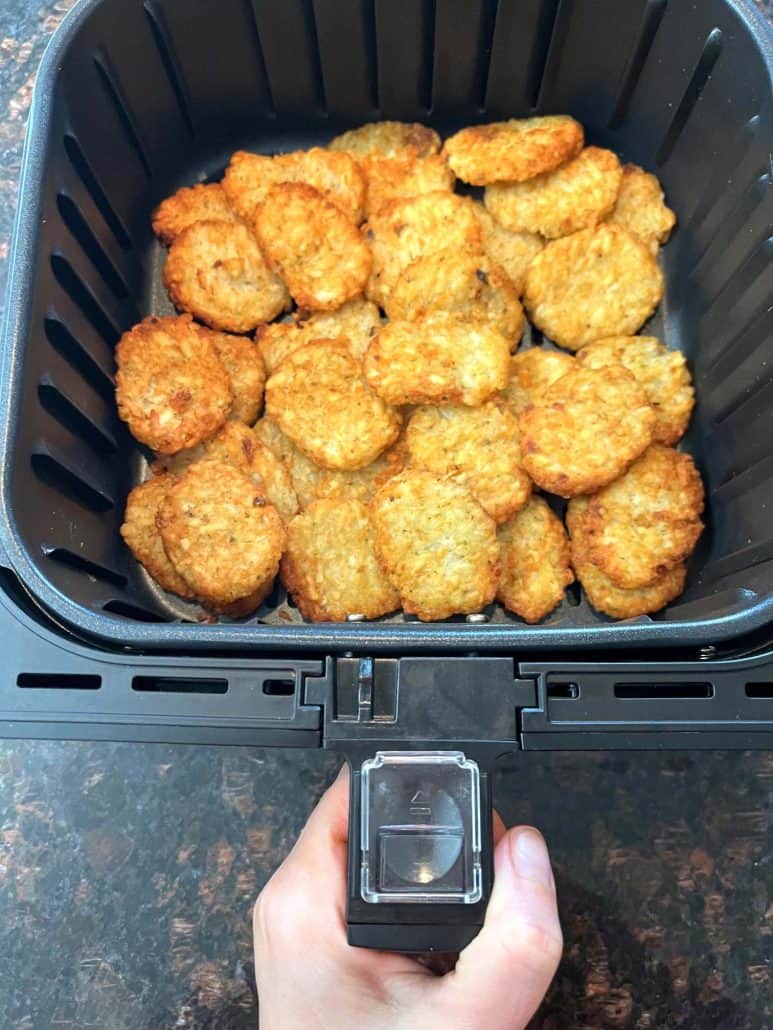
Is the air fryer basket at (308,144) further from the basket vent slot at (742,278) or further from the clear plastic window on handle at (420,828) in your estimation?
the clear plastic window on handle at (420,828)

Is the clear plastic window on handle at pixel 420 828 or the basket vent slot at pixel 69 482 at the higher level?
the basket vent slot at pixel 69 482

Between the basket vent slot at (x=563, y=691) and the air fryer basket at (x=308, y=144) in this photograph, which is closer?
the basket vent slot at (x=563, y=691)

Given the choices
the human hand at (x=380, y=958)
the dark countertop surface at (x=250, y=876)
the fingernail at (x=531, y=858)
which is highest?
the fingernail at (x=531, y=858)

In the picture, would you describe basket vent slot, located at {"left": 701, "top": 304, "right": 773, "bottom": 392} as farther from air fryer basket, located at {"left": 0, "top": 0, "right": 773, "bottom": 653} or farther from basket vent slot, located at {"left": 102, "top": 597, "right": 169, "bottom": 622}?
basket vent slot, located at {"left": 102, "top": 597, "right": 169, "bottom": 622}

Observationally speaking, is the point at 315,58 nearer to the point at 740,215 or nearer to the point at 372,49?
the point at 372,49

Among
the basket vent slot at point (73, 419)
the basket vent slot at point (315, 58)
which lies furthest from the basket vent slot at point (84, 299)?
the basket vent slot at point (315, 58)

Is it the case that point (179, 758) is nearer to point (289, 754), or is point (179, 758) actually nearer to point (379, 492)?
point (289, 754)
